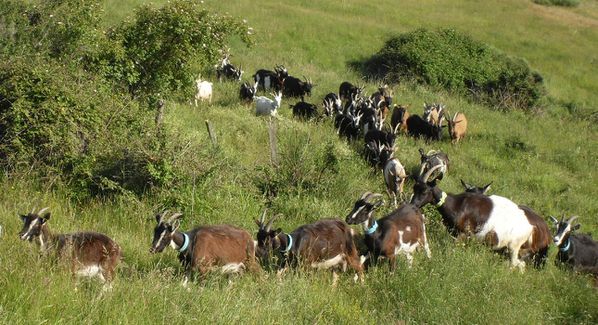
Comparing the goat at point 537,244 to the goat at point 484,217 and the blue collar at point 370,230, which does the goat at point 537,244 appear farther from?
the blue collar at point 370,230

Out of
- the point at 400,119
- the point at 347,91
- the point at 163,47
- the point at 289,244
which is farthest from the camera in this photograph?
the point at 347,91

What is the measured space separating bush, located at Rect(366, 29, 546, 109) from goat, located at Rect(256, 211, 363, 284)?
19658mm

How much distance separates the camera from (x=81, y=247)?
23.2 ft

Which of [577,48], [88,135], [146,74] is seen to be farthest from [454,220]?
[577,48]

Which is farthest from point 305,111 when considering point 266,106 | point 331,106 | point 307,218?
point 307,218

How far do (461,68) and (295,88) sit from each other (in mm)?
9851

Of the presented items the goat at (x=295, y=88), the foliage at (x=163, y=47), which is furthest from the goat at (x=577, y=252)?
the goat at (x=295, y=88)

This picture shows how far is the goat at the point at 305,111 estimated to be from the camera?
18969 mm

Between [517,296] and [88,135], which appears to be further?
[88,135]

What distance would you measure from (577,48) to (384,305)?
34058mm

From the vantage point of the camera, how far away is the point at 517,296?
7691 millimetres

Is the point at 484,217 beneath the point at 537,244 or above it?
above

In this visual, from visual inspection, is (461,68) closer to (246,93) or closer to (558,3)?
(246,93)

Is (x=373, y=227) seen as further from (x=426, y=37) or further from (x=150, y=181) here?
(x=426, y=37)
